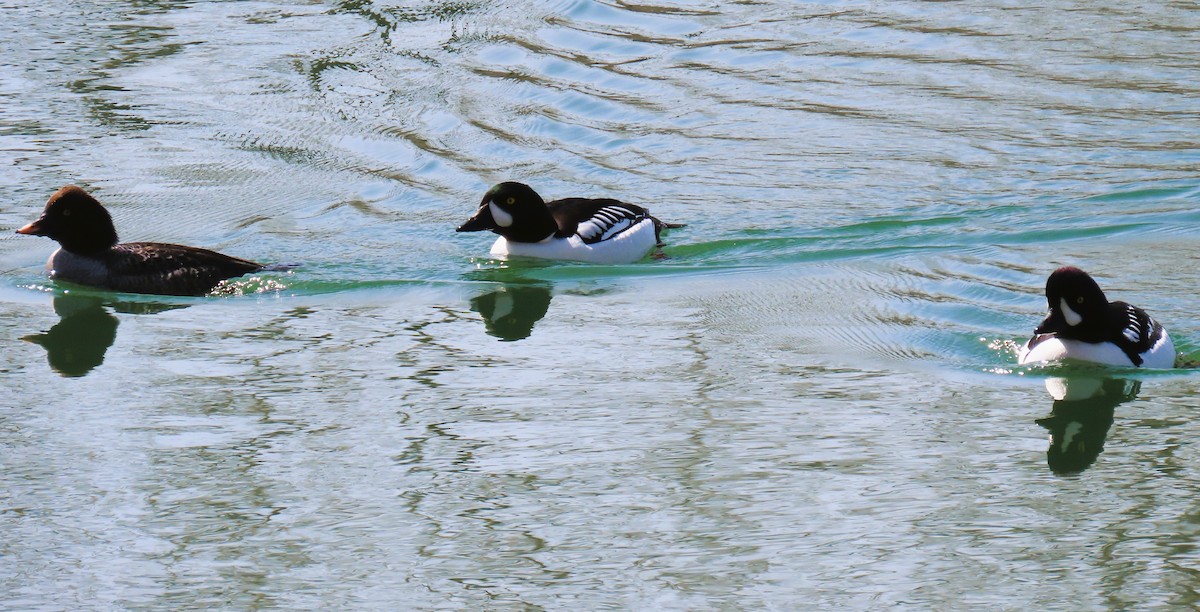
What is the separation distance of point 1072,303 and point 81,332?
21.2 feet

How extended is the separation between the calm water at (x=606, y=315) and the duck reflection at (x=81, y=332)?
5 centimetres

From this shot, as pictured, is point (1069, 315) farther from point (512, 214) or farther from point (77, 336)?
point (77, 336)

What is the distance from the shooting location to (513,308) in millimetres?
12055

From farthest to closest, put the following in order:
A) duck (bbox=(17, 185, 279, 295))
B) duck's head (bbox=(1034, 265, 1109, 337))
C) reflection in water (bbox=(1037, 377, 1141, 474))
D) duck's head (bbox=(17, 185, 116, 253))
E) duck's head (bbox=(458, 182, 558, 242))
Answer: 1. duck's head (bbox=(458, 182, 558, 242))
2. duck's head (bbox=(17, 185, 116, 253))
3. duck (bbox=(17, 185, 279, 295))
4. duck's head (bbox=(1034, 265, 1109, 337))
5. reflection in water (bbox=(1037, 377, 1141, 474))

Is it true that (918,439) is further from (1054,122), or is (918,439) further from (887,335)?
(1054,122)

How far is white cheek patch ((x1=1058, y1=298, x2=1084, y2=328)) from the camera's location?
10.1m

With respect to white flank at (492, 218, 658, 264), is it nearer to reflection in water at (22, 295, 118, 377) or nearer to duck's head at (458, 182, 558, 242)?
duck's head at (458, 182, 558, 242)

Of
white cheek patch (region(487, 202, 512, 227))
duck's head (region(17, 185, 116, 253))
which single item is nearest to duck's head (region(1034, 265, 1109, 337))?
white cheek patch (region(487, 202, 512, 227))

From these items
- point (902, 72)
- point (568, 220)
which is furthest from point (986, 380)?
point (902, 72)

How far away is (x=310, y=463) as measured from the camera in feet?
27.8

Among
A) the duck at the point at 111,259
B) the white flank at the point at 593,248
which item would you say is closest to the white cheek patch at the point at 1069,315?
the white flank at the point at 593,248

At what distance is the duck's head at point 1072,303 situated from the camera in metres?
10.1

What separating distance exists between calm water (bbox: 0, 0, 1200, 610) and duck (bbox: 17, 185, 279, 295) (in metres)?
0.14

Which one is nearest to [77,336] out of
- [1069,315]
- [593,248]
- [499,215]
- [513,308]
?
[513,308]
